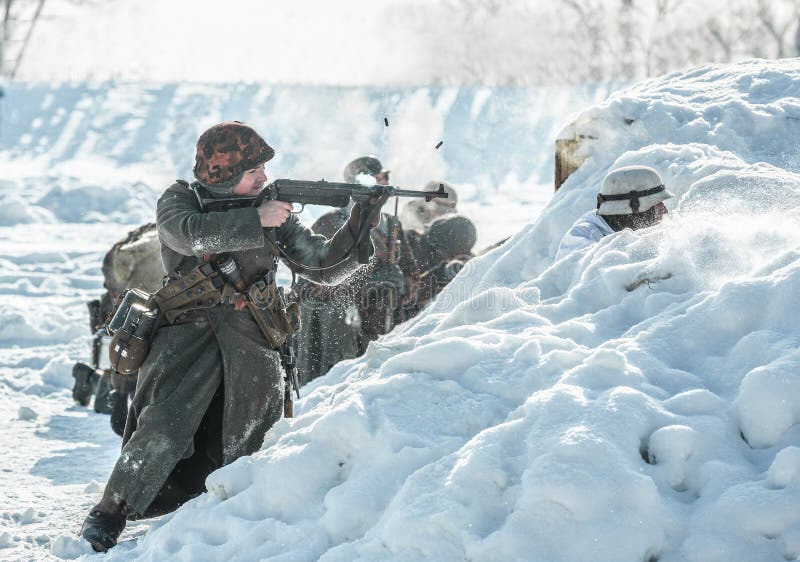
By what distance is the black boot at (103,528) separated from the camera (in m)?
4.07

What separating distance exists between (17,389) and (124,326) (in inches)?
229

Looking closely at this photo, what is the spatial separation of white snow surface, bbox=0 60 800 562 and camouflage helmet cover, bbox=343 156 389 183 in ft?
7.40

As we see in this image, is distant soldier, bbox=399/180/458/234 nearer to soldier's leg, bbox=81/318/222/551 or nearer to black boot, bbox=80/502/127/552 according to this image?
soldier's leg, bbox=81/318/222/551

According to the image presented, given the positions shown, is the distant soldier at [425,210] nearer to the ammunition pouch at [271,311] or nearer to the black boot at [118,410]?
the black boot at [118,410]

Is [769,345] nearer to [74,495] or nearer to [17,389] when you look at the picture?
[74,495]

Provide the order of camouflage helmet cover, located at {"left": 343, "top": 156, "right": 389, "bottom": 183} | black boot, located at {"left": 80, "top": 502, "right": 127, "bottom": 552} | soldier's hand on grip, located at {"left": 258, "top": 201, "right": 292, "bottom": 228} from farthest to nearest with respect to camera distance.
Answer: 1. camouflage helmet cover, located at {"left": 343, "top": 156, "right": 389, "bottom": 183}
2. soldier's hand on grip, located at {"left": 258, "top": 201, "right": 292, "bottom": 228}
3. black boot, located at {"left": 80, "top": 502, "right": 127, "bottom": 552}

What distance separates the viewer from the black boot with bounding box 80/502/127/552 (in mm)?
4074

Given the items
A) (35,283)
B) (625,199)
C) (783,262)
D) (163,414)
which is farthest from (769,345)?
(35,283)

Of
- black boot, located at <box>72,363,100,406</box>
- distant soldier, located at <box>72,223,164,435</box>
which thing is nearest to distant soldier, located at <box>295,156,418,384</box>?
distant soldier, located at <box>72,223,164,435</box>

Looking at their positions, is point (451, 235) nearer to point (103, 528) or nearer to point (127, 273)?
point (127, 273)

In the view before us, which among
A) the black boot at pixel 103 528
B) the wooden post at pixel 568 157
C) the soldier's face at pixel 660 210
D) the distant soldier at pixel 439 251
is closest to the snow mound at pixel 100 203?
the distant soldier at pixel 439 251

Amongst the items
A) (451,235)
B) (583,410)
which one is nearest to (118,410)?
(451,235)

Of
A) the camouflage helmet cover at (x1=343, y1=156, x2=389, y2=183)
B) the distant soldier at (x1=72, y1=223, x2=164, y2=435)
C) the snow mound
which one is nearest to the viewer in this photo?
the distant soldier at (x1=72, y1=223, x2=164, y2=435)

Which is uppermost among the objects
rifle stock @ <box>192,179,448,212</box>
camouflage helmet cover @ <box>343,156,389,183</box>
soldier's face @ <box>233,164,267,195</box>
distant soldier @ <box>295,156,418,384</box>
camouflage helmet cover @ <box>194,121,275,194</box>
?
camouflage helmet cover @ <box>194,121,275,194</box>
